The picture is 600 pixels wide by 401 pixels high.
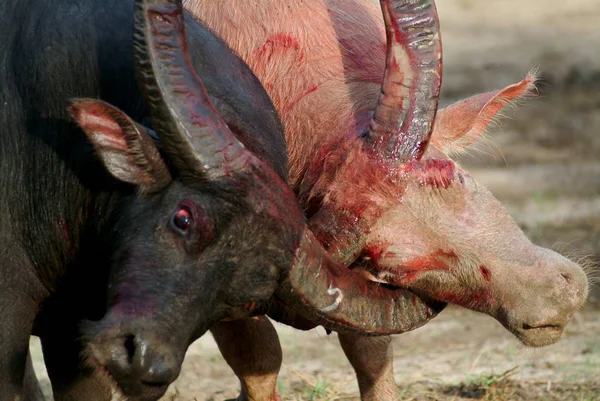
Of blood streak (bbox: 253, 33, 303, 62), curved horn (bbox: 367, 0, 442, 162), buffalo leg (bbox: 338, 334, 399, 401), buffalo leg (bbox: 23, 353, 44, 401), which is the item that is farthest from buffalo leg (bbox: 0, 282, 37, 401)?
buffalo leg (bbox: 338, 334, 399, 401)

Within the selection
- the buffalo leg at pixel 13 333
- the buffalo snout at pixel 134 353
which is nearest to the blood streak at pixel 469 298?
the buffalo snout at pixel 134 353

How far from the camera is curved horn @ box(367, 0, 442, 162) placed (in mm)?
4441

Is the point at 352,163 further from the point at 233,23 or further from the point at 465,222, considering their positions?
the point at 233,23

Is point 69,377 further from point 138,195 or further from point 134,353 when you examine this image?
point 134,353

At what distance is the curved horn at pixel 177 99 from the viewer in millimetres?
3639

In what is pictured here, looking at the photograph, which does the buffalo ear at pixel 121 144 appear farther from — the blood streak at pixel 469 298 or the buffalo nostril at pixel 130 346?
the blood streak at pixel 469 298

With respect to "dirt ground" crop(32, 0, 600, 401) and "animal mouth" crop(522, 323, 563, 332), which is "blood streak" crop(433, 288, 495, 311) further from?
"dirt ground" crop(32, 0, 600, 401)

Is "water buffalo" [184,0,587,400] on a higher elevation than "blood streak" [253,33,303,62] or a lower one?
lower

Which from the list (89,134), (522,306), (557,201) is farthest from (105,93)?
(557,201)

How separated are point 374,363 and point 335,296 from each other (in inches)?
74.3

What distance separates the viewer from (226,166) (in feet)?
12.1

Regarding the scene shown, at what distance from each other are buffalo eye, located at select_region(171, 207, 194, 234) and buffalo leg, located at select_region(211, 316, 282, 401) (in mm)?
1944

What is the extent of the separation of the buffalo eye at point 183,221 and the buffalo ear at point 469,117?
1527 millimetres

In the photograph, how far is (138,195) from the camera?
3.84 metres
